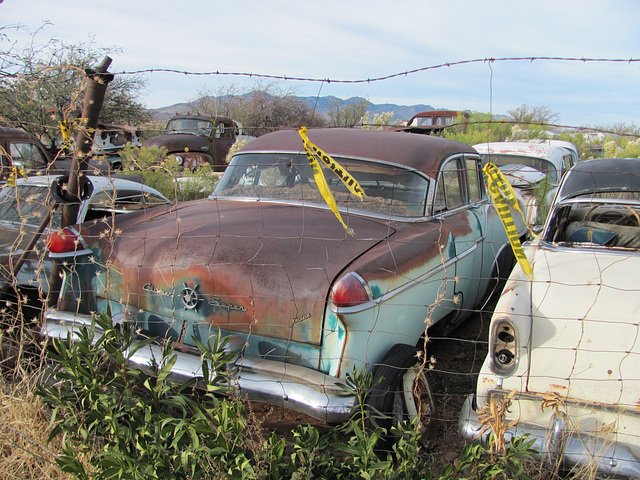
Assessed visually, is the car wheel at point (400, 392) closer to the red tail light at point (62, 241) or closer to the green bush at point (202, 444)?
the green bush at point (202, 444)

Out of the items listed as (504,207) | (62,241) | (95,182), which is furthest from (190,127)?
(504,207)

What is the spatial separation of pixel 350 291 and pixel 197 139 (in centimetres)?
1115

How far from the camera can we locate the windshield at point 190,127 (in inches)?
513

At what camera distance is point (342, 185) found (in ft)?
11.8

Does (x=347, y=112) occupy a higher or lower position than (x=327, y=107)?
lower

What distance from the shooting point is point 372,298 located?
8.02ft

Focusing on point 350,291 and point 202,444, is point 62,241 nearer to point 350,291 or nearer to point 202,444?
point 202,444

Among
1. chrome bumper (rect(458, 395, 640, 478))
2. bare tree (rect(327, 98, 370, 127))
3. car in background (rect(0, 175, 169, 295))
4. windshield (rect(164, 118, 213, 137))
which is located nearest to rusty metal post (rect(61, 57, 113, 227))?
car in background (rect(0, 175, 169, 295))

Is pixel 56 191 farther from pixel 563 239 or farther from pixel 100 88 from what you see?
pixel 563 239

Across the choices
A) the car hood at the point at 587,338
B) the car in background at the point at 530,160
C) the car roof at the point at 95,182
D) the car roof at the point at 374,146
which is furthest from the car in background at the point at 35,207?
Answer: the car in background at the point at 530,160

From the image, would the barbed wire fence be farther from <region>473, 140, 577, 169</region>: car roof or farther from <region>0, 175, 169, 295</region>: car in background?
<region>473, 140, 577, 169</region>: car roof

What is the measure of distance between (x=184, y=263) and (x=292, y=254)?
0.60 m

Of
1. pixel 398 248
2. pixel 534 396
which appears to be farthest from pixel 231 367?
pixel 534 396

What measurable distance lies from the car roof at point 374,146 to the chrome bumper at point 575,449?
185cm
